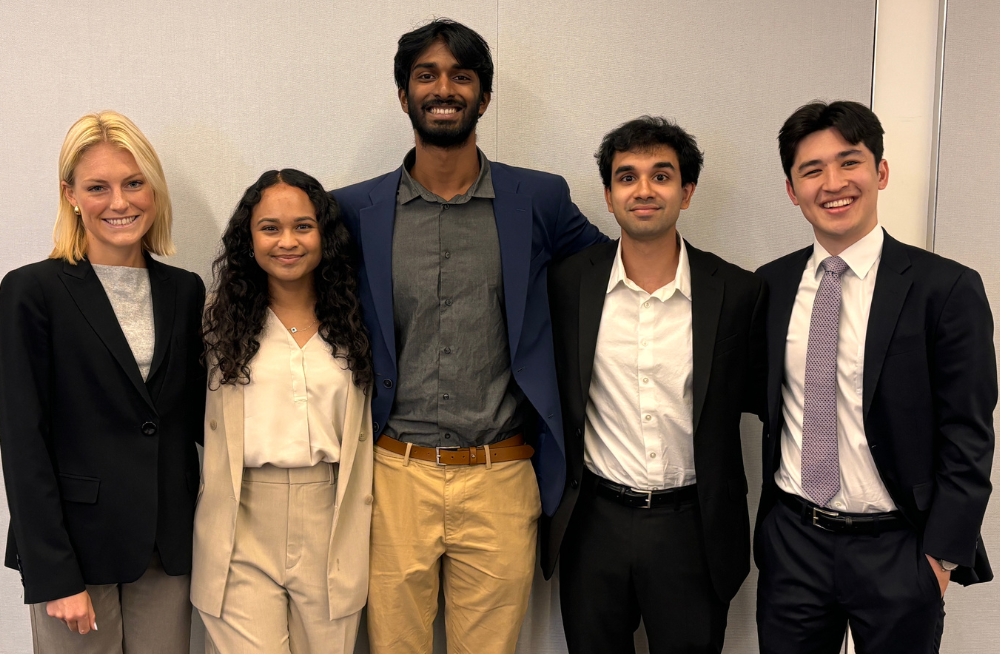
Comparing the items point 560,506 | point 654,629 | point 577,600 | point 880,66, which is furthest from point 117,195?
point 880,66

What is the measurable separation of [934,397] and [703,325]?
0.61m

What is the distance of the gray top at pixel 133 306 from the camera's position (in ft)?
6.41

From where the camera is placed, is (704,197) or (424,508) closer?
(424,508)

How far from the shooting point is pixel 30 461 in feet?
5.92

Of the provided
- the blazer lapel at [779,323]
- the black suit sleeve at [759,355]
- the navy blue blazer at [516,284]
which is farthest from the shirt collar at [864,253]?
the navy blue blazer at [516,284]

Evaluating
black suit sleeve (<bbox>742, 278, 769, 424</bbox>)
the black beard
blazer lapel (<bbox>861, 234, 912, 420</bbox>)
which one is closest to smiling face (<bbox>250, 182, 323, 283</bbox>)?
the black beard

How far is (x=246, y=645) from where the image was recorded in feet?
6.48

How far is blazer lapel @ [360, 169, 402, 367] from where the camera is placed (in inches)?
81.6

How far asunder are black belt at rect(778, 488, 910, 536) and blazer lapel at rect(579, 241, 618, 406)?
0.69 meters

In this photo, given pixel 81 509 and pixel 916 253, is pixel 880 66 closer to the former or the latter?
pixel 916 253

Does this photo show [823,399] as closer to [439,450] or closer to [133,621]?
[439,450]

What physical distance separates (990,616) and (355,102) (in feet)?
9.55

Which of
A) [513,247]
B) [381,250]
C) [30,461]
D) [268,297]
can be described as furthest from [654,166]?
[30,461]

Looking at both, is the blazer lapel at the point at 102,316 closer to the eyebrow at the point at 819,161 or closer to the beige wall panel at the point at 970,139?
the eyebrow at the point at 819,161
